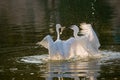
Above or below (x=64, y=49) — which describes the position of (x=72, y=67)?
below

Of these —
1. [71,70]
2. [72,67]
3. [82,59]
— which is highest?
[82,59]

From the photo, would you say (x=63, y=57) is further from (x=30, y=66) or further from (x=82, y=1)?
(x=82, y=1)

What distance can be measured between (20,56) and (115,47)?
3.71m

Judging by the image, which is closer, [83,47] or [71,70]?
[71,70]

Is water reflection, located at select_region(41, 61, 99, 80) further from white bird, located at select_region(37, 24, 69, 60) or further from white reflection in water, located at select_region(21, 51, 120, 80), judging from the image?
white bird, located at select_region(37, 24, 69, 60)

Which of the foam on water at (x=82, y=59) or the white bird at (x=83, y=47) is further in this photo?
the white bird at (x=83, y=47)

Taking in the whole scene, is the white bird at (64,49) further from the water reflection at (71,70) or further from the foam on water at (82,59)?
the water reflection at (71,70)

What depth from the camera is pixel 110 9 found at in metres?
41.1

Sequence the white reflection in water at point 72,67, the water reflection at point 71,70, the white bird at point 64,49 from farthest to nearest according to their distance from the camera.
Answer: the white bird at point 64,49 → the white reflection in water at point 72,67 → the water reflection at point 71,70

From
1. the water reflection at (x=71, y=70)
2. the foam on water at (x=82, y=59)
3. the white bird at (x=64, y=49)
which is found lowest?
the water reflection at (x=71, y=70)

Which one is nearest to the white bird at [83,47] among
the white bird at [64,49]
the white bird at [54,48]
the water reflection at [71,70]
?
the white bird at [64,49]

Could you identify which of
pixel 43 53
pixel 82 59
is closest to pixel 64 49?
pixel 82 59

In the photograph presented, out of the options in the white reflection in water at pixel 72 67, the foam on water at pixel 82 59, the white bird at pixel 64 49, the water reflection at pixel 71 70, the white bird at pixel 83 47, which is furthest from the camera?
the white bird at pixel 83 47

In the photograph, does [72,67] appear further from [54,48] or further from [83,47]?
[83,47]
